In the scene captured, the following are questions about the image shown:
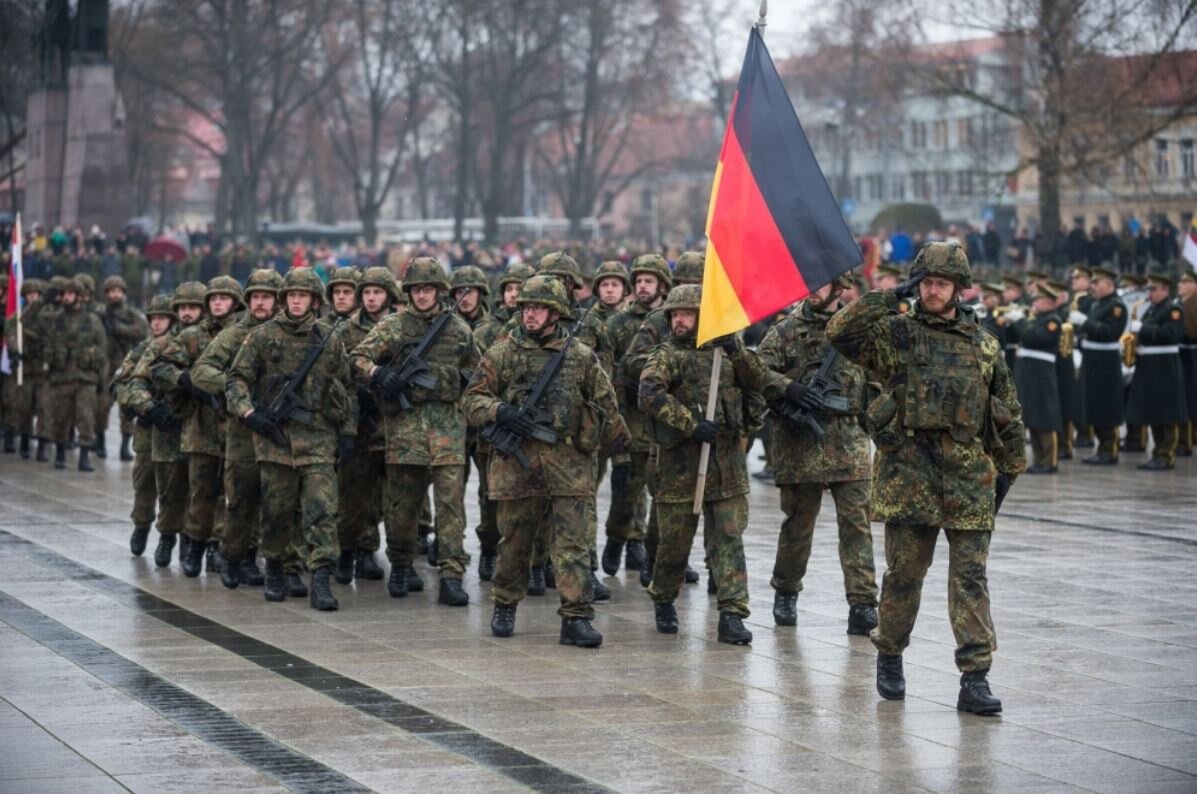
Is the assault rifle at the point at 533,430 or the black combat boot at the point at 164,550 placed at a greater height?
the assault rifle at the point at 533,430

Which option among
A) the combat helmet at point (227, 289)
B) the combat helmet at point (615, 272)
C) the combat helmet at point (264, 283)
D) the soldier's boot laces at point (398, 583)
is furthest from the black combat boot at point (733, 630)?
the combat helmet at point (227, 289)

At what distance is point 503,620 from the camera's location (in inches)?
448

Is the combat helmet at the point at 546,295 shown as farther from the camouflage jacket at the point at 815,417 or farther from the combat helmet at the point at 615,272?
the combat helmet at the point at 615,272

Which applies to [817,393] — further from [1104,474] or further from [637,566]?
[1104,474]

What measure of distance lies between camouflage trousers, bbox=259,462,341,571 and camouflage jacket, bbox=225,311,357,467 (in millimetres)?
95

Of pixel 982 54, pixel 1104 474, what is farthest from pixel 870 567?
pixel 982 54

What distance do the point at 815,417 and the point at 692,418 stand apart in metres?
0.87

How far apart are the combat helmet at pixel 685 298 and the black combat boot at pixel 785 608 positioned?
5.74ft

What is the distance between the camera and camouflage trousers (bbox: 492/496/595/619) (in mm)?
11070

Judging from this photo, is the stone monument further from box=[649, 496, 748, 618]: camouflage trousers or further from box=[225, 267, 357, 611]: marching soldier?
box=[649, 496, 748, 618]: camouflage trousers

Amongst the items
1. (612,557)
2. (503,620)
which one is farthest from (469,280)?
(503,620)

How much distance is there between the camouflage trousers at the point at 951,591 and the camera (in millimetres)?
9172

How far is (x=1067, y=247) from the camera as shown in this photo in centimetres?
4212

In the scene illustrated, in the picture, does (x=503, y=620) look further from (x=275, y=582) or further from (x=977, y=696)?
(x=977, y=696)
